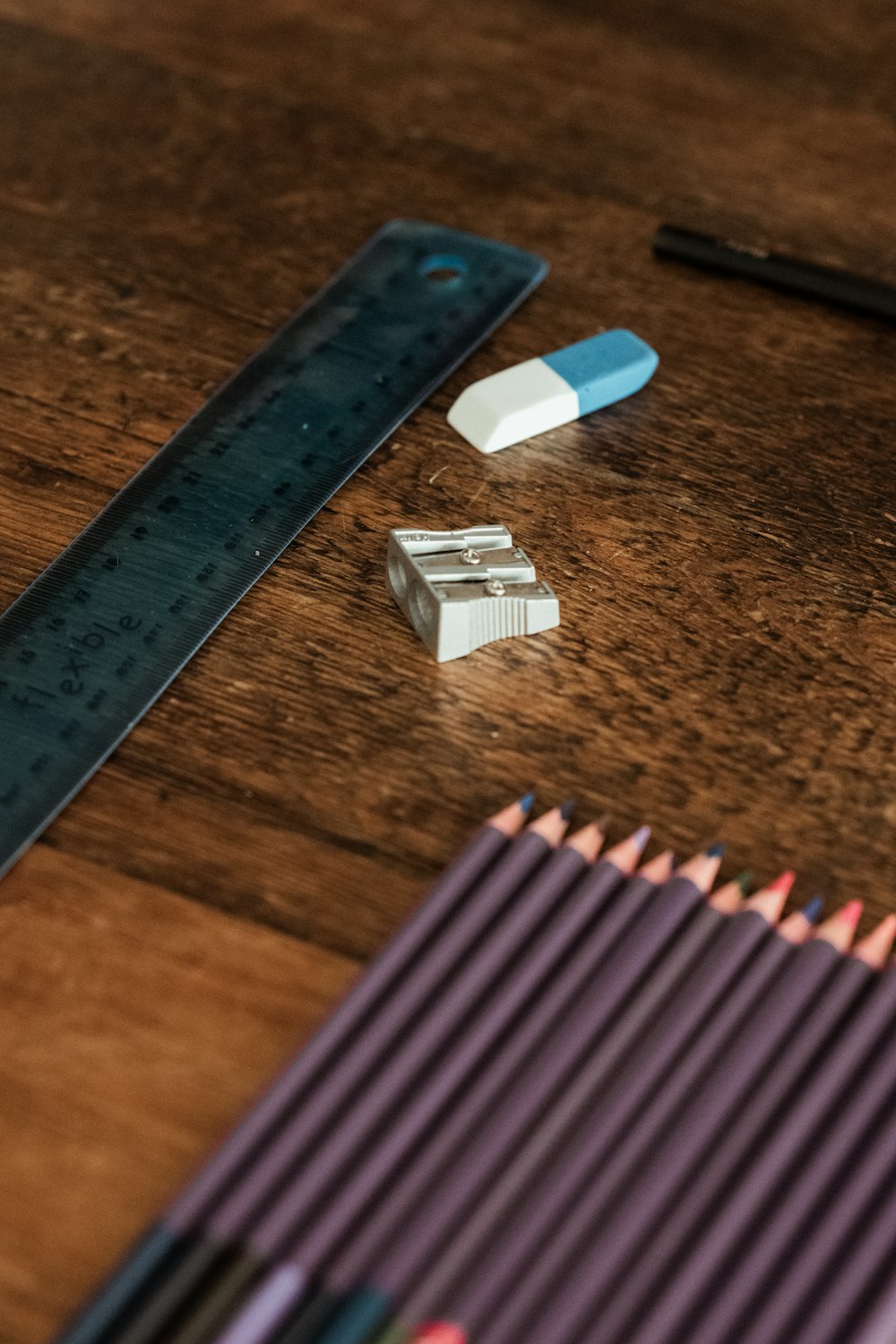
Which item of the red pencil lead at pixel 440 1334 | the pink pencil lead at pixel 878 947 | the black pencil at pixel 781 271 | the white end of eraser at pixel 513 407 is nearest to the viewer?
the red pencil lead at pixel 440 1334

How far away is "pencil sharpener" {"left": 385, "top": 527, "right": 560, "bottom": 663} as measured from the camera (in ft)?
2.39

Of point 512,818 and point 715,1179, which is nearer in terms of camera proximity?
point 715,1179

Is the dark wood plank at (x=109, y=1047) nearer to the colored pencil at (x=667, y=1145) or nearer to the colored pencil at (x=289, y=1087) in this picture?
the colored pencil at (x=289, y=1087)

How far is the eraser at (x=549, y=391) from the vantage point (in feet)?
2.81

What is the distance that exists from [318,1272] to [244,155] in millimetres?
868

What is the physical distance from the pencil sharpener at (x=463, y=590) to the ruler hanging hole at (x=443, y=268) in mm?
294

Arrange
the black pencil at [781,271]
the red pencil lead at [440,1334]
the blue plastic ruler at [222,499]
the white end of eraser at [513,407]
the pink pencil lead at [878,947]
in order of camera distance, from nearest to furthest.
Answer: the red pencil lead at [440,1334]
the pink pencil lead at [878,947]
the blue plastic ruler at [222,499]
the white end of eraser at [513,407]
the black pencil at [781,271]

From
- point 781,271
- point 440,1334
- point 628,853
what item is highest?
point 781,271

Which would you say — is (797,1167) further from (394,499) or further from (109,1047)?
(394,499)

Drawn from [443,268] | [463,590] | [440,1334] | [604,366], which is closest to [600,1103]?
[440,1334]

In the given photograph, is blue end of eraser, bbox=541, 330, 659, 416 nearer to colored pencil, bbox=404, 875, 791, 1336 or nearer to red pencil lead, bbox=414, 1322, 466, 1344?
colored pencil, bbox=404, 875, 791, 1336

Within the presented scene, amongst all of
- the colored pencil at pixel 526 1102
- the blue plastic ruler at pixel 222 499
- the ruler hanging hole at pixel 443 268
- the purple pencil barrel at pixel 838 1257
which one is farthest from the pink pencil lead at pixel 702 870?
the ruler hanging hole at pixel 443 268

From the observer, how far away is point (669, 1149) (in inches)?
20.4

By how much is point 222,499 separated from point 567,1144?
0.43 metres
